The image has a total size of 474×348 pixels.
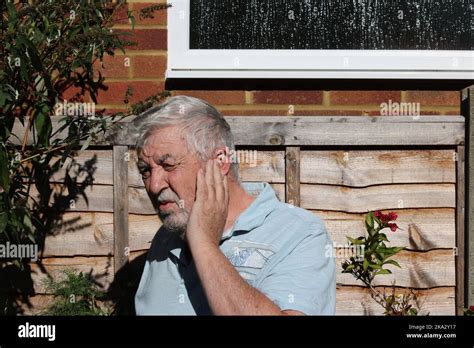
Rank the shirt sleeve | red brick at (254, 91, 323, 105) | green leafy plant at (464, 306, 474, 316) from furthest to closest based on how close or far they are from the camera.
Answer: red brick at (254, 91, 323, 105) < green leafy plant at (464, 306, 474, 316) < the shirt sleeve

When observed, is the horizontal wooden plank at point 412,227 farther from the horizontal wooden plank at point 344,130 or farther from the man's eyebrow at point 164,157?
the man's eyebrow at point 164,157

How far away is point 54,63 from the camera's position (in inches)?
160

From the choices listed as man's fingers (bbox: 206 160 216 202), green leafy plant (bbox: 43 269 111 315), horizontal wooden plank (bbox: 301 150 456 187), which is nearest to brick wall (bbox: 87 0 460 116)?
horizontal wooden plank (bbox: 301 150 456 187)

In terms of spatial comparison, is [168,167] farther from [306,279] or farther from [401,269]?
[401,269]

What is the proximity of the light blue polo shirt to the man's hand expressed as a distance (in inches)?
6.6

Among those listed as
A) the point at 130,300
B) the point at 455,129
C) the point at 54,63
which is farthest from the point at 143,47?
the point at 455,129

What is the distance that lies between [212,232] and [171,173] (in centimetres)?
37

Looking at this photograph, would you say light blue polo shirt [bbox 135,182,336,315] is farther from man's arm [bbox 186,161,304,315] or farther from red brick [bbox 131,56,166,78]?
red brick [bbox 131,56,166,78]

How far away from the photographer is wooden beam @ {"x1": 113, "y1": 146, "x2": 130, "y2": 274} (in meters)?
4.59

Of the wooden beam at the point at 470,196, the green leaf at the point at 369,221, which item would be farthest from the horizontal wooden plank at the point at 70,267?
the wooden beam at the point at 470,196

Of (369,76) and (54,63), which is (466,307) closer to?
(369,76)

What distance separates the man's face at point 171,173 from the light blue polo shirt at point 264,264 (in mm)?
193

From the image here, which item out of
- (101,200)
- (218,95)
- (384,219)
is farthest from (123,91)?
(384,219)

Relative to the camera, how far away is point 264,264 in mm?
2715
